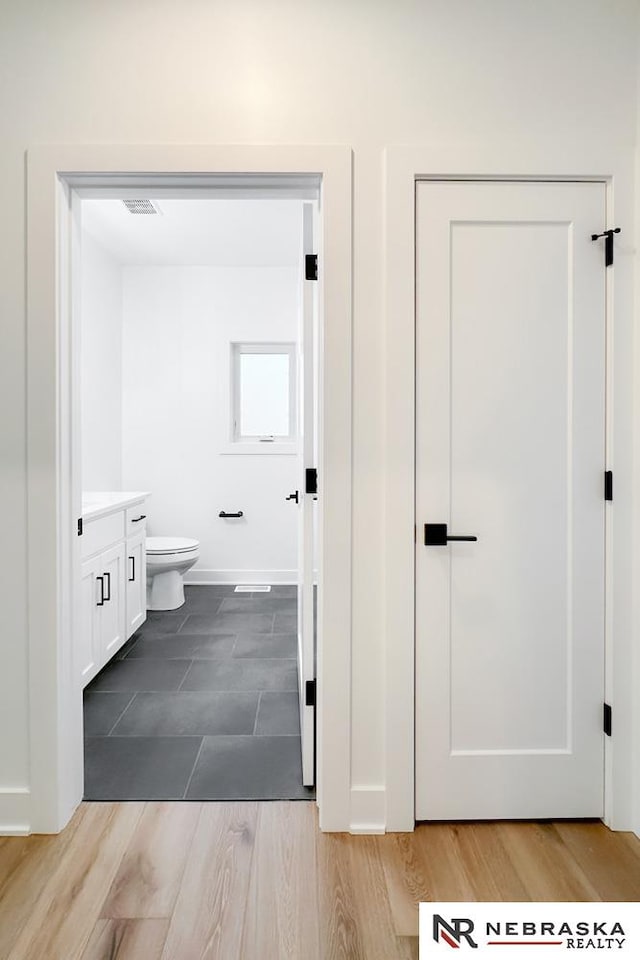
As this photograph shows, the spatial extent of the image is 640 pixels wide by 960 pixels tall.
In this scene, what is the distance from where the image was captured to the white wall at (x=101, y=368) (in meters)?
4.30

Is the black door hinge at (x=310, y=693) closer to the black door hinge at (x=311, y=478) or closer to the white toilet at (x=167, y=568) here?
the black door hinge at (x=311, y=478)

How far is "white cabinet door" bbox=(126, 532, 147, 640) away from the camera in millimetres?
3449

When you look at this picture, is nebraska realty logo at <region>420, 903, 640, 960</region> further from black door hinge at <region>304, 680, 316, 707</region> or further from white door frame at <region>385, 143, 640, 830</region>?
black door hinge at <region>304, 680, 316, 707</region>

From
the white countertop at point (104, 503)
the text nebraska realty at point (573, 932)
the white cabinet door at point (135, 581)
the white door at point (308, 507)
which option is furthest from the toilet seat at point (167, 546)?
the text nebraska realty at point (573, 932)

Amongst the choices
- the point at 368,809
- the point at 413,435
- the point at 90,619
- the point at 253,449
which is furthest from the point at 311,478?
the point at 253,449

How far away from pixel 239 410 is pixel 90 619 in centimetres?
267

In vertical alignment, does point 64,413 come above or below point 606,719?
above

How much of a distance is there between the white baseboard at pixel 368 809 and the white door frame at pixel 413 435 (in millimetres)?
28

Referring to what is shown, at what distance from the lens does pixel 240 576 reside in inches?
199

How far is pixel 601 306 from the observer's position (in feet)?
6.07

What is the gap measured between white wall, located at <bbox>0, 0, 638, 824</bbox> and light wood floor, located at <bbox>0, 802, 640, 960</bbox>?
A: 36cm

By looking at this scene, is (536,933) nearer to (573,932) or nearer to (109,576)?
(573,932)

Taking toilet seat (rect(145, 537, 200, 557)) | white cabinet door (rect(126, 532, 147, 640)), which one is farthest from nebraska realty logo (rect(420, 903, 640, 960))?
toilet seat (rect(145, 537, 200, 557))

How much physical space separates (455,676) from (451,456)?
69 cm
